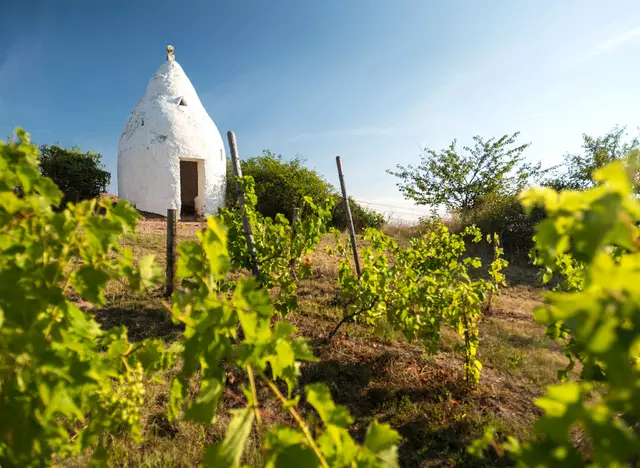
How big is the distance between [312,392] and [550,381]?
3.60 m

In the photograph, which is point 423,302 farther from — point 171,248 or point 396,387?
point 171,248

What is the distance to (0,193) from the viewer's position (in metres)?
0.92

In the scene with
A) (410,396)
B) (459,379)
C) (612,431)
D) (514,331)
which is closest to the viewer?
(612,431)

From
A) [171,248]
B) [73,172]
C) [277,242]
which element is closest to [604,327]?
[277,242]

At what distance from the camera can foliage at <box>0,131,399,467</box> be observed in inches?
32.1

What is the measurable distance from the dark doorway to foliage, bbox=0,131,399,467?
48.0ft

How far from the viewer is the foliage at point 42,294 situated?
2.76 feet

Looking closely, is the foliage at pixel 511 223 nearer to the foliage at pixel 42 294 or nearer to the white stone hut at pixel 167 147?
the white stone hut at pixel 167 147

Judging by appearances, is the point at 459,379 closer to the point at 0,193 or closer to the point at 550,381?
the point at 550,381

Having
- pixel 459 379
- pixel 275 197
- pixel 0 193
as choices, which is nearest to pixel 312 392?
pixel 0 193

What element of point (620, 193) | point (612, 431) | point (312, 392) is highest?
point (620, 193)

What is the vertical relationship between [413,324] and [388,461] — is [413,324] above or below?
below

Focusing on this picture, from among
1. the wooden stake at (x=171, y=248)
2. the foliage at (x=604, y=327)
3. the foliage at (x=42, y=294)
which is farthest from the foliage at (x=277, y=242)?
the foliage at (x=604, y=327)

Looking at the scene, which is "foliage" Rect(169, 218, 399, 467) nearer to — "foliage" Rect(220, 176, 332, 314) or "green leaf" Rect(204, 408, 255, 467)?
"green leaf" Rect(204, 408, 255, 467)
